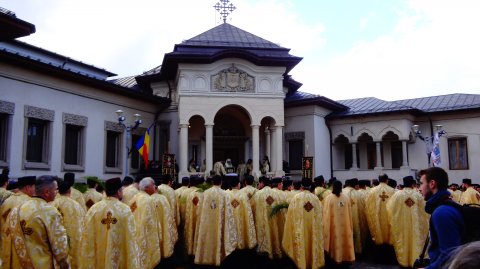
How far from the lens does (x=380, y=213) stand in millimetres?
11328

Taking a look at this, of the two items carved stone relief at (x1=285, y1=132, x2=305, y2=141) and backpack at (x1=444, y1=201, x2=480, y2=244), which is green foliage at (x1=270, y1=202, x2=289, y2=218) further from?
carved stone relief at (x1=285, y1=132, x2=305, y2=141)

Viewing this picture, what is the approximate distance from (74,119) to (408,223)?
46.6 ft

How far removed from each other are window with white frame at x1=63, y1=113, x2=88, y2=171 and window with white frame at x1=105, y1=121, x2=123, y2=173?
148 centimetres

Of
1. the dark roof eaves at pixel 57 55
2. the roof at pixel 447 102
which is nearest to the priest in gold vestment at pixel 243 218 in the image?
the roof at pixel 447 102

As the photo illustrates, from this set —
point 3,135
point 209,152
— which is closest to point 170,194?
point 3,135

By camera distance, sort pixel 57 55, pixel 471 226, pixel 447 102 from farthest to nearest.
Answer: pixel 57 55, pixel 447 102, pixel 471 226

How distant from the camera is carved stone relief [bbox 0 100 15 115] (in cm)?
1560

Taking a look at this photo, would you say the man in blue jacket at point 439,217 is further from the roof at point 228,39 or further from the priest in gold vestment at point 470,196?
the roof at point 228,39

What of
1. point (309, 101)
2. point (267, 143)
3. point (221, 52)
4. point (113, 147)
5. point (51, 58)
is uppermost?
point (51, 58)

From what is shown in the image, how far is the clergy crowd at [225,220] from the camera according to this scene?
5.97 metres

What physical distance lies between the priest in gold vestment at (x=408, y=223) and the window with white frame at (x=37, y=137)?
43.1 ft

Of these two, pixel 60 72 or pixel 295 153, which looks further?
pixel 295 153

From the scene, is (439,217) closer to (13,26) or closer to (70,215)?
(70,215)

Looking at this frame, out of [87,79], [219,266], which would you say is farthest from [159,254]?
[87,79]
